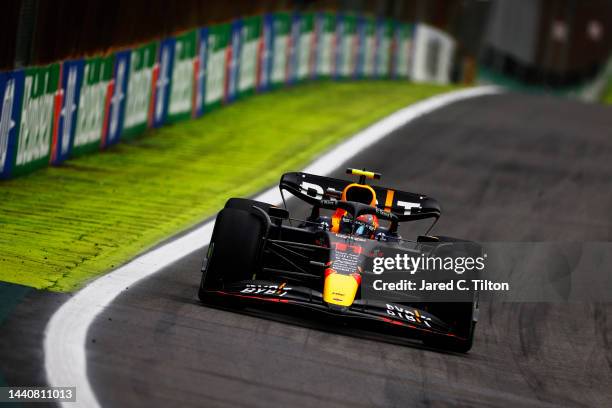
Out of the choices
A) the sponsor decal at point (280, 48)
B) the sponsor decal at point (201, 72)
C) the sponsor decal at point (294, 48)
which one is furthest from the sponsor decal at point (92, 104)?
the sponsor decal at point (294, 48)

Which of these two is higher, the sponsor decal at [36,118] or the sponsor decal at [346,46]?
the sponsor decal at [346,46]

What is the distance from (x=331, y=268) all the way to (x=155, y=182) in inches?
287

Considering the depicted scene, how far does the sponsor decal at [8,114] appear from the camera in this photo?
1569 cm

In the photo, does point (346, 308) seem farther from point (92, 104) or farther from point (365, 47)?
point (365, 47)

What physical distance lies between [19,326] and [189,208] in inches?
271

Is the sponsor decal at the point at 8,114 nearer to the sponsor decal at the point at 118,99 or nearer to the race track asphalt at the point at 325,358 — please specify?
the sponsor decal at the point at 118,99

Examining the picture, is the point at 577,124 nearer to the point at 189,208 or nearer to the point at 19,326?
the point at 189,208

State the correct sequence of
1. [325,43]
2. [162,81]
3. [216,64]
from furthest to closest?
[325,43] → [216,64] → [162,81]

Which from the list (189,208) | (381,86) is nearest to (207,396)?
(189,208)

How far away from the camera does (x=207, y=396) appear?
7781mm

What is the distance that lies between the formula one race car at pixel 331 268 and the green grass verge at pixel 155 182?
134 centimetres

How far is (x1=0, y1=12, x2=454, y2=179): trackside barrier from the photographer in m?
16.7

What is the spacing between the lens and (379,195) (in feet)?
39.9

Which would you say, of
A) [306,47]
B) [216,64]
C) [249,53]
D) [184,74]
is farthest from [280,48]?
[184,74]
